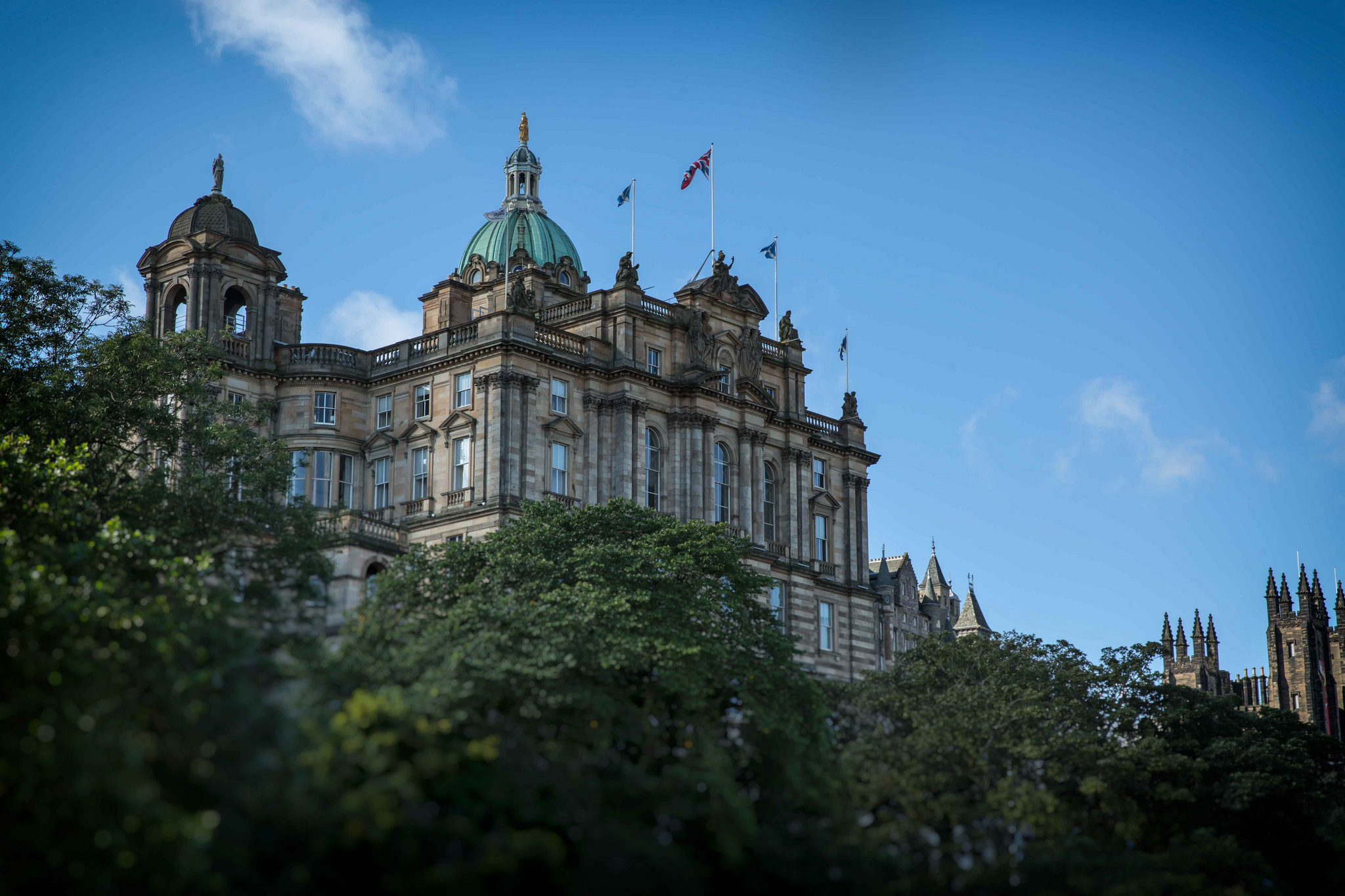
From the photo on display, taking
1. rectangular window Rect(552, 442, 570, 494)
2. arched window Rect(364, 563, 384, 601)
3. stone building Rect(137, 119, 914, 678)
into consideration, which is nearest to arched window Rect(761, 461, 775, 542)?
stone building Rect(137, 119, 914, 678)

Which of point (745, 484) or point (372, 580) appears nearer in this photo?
point (372, 580)

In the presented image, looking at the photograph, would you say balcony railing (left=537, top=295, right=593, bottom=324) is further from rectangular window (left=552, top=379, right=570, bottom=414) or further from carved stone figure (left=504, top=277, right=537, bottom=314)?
rectangular window (left=552, top=379, right=570, bottom=414)

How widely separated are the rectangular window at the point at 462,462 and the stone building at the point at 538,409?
0.10 meters

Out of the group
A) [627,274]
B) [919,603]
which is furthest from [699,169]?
[919,603]

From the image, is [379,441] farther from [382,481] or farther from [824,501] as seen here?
[824,501]

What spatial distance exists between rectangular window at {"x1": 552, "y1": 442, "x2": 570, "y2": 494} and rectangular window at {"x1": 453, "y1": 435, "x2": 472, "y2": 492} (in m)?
4.46

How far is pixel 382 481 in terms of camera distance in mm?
90688

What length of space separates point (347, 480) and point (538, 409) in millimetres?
11193

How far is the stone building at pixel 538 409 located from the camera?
288 ft

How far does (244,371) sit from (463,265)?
25.0m

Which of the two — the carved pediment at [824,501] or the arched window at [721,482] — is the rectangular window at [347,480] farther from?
the carved pediment at [824,501]

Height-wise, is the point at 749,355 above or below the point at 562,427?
above

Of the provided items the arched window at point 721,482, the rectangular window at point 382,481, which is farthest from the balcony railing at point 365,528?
the arched window at point 721,482

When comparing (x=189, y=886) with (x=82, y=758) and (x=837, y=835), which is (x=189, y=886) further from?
(x=837, y=835)
